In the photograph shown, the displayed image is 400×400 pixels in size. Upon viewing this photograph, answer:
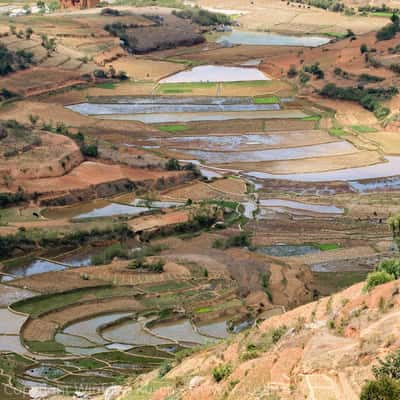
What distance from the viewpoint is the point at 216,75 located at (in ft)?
344

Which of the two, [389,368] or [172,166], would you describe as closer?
[389,368]

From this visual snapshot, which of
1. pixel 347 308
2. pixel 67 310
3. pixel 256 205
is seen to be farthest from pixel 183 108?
pixel 347 308

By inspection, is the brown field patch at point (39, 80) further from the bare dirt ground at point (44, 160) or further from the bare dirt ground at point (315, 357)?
the bare dirt ground at point (315, 357)

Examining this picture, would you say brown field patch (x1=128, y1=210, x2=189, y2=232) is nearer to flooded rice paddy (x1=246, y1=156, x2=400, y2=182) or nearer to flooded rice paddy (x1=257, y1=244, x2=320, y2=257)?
flooded rice paddy (x1=257, y1=244, x2=320, y2=257)

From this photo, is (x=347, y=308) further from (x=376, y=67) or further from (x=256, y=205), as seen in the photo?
(x=376, y=67)

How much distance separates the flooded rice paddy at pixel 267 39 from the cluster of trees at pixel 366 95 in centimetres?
2932

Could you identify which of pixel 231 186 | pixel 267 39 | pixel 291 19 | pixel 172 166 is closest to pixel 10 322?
pixel 231 186

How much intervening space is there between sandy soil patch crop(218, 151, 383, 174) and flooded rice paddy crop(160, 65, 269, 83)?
98.5 feet

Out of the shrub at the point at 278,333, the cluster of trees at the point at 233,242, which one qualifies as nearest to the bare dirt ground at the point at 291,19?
the cluster of trees at the point at 233,242

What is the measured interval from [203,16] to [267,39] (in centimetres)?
1363

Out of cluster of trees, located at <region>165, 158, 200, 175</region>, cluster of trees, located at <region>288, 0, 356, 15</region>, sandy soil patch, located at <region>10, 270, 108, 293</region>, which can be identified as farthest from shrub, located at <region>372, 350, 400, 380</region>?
cluster of trees, located at <region>288, 0, 356, 15</region>

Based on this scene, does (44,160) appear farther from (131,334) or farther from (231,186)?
(131,334)

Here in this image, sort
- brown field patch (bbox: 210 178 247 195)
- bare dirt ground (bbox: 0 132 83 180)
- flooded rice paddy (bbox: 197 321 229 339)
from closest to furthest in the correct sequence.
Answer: flooded rice paddy (bbox: 197 321 229 339) → bare dirt ground (bbox: 0 132 83 180) → brown field patch (bbox: 210 178 247 195)

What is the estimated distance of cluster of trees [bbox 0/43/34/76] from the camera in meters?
94.6
